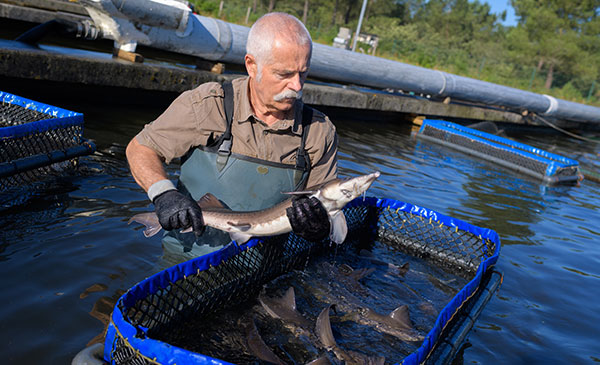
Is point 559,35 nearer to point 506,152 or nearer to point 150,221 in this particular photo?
point 506,152

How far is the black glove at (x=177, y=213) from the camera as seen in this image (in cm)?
282

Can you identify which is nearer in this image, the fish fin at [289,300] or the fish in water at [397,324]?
the fish fin at [289,300]

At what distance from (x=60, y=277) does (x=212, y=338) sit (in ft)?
4.61

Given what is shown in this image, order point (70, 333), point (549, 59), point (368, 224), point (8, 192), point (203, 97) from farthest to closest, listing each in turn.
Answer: point (549, 59) < point (368, 224) < point (8, 192) < point (203, 97) < point (70, 333)

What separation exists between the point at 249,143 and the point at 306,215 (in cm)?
73

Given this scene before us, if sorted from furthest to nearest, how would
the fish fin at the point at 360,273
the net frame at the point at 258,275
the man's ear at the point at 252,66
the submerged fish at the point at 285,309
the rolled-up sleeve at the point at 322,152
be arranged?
the fish fin at the point at 360,273
the rolled-up sleeve at the point at 322,152
the submerged fish at the point at 285,309
the man's ear at the point at 252,66
the net frame at the point at 258,275

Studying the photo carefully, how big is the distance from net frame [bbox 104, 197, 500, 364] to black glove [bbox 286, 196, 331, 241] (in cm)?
55

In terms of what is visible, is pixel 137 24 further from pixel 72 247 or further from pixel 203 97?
pixel 203 97

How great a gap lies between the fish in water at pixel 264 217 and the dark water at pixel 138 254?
94 centimetres

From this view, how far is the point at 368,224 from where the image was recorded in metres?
5.38

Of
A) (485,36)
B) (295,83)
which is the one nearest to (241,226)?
(295,83)

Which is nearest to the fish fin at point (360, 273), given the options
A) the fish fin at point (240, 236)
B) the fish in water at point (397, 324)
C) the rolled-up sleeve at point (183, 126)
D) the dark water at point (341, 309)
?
the dark water at point (341, 309)

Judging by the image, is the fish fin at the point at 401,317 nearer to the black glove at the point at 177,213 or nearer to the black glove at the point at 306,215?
the black glove at the point at 306,215

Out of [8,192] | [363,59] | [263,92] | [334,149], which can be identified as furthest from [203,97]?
[363,59]
